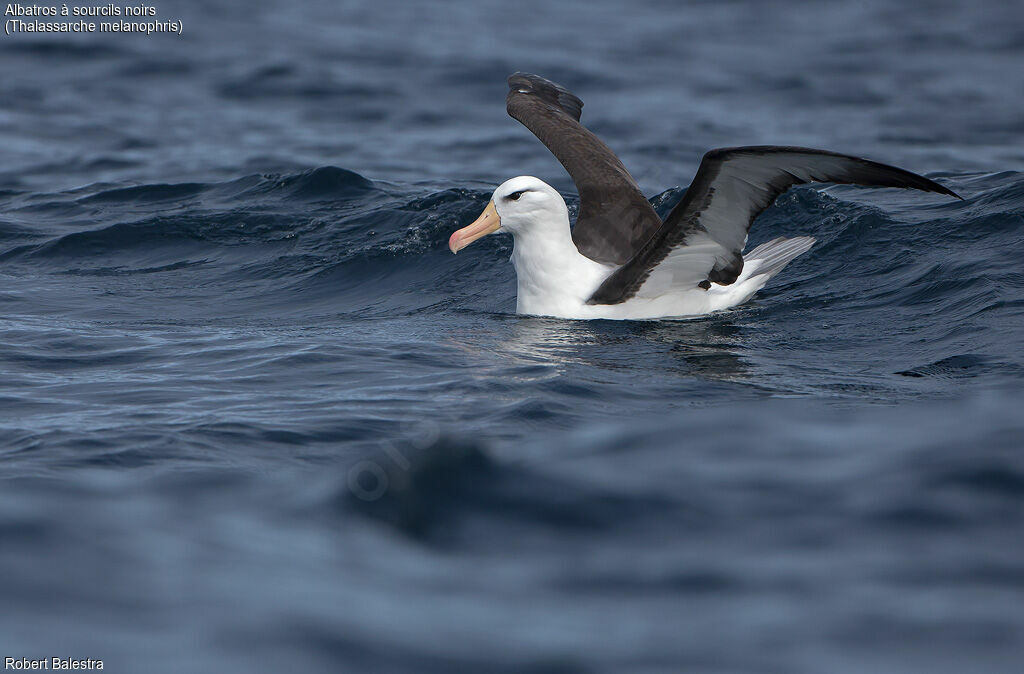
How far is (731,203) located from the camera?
8.26 meters

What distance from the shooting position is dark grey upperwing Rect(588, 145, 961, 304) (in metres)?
7.37

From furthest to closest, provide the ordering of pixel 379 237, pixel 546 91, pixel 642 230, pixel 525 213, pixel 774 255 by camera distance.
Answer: pixel 546 91 < pixel 379 237 < pixel 642 230 < pixel 774 255 < pixel 525 213

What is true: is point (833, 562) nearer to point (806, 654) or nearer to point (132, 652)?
point (806, 654)

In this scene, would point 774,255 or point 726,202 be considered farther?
point 774,255

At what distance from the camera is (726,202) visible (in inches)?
324

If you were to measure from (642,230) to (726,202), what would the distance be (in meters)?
1.92

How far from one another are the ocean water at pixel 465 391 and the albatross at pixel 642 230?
0.91 feet

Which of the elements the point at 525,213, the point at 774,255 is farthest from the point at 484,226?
the point at 774,255

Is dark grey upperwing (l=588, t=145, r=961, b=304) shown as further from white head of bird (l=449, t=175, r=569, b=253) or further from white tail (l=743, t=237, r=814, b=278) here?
white head of bird (l=449, t=175, r=569, b=253)

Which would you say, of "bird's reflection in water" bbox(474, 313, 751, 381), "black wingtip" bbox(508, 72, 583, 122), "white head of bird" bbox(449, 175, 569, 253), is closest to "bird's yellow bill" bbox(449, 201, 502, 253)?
"white head of bird" bbox(449, 175, 569, 253)

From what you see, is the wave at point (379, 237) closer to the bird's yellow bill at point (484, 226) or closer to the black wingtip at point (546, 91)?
the bird's yellow bill at point (484, 226)

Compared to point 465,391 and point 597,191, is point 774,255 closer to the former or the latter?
point 597,191

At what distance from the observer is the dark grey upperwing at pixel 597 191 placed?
1009 cm

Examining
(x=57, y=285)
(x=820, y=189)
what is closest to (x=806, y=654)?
(x=57, y=285)
